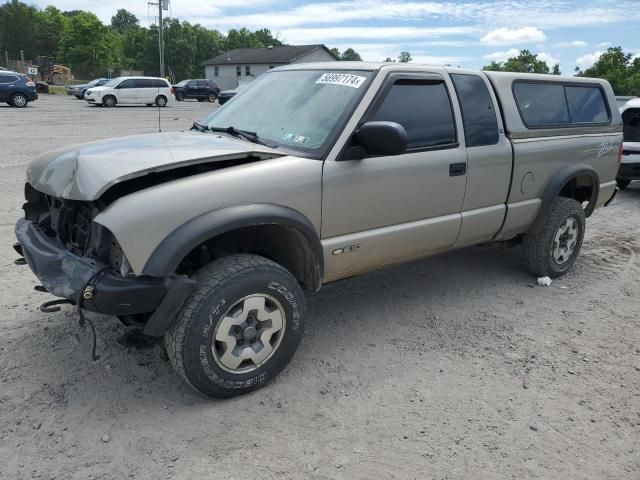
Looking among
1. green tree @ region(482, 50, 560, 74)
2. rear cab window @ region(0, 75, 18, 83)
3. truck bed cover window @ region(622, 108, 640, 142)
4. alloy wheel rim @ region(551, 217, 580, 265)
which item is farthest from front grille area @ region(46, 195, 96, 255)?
green tree @ region(482, 50, 560, 74)

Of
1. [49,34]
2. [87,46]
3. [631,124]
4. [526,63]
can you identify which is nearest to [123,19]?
[49,34]

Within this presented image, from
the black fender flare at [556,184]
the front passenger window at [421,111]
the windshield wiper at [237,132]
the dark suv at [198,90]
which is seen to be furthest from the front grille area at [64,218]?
the dark suv at [198,90]

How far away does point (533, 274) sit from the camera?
5301 mm

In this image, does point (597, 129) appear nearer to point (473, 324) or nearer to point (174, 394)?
point (473, 324)

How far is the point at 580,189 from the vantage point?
18.8ft

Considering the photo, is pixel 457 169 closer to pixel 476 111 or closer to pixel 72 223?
pixel 476 111

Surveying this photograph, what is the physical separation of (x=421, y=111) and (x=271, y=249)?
57.9 inches

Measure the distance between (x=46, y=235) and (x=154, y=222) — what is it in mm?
1122

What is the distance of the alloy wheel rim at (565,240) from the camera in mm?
5172

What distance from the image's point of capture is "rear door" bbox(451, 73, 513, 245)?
418 cm

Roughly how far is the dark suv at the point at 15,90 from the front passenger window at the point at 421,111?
24851mm

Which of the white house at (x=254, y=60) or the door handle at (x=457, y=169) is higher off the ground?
the white house at (x=254, y=60)

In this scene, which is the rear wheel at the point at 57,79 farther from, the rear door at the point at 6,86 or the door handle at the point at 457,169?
the door handle at the point at 457,169

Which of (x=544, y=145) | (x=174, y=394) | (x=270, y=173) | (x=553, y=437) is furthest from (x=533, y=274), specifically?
(x=174, y=394)
